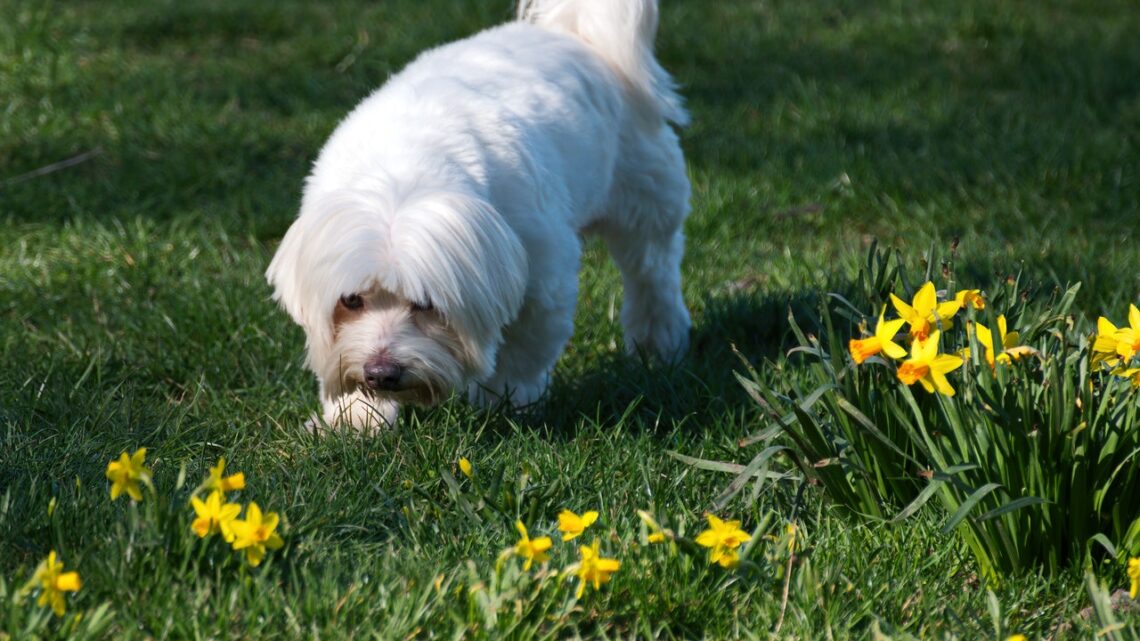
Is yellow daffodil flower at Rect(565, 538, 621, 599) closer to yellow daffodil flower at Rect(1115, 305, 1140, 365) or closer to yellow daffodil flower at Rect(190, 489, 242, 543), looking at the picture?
yellow daffodil flower at Rect(190, 489, 242, 543)

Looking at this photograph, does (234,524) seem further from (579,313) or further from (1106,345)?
(579,313)

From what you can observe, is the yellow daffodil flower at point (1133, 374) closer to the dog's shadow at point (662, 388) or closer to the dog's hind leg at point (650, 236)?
→ the dog's shadow at point (662, 388)

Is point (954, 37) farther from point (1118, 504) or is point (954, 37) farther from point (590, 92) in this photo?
point (1118, 504)

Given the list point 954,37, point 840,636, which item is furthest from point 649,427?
point 954,37

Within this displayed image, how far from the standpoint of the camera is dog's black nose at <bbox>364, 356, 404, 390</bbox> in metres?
3.33

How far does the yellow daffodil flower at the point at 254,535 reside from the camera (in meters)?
2.33

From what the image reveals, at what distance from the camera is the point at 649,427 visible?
12.2 feet

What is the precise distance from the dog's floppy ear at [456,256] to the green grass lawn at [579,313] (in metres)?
0.30

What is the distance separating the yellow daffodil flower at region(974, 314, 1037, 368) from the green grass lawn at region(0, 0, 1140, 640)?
39 cm

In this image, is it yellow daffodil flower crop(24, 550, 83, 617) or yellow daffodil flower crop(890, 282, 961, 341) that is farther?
yellow daffodil flower crop(890, 282, 961, 341)

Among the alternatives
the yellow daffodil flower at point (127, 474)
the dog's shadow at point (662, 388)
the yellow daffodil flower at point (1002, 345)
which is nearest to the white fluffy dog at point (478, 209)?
the dog's shadow at point (662, 388)

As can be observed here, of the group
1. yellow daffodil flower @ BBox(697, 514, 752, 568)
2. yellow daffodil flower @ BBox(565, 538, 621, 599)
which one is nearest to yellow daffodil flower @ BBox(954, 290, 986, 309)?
yellow daffodil flower @ BBox(697, 514, 752, 568)

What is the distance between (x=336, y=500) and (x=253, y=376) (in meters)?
1.17

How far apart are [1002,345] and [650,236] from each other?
1.88m
